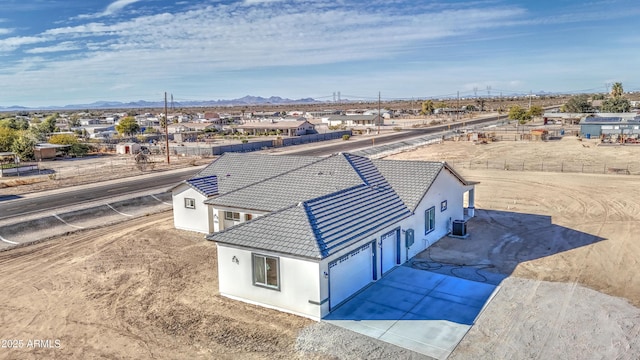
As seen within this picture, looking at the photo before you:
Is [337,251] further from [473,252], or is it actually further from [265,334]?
[473,252]

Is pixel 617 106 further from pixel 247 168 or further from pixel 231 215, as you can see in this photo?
pixel 231 215

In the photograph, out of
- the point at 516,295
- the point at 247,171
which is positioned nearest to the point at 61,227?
the point at 247,171

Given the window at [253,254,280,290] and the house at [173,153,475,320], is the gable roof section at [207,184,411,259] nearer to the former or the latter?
the house at [173,153,475,320]

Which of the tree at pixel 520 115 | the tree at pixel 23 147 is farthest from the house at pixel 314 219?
the tree at pixel 520 115

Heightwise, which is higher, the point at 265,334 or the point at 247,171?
the point at 247,171

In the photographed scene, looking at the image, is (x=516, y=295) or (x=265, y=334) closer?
(x=265, y=334)

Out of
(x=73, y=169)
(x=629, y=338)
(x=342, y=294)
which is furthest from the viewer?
(x=73, y=169)

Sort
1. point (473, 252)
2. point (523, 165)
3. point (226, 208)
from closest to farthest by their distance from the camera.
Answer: point (473, 252)
point (226, 208)
point (523, 165)
